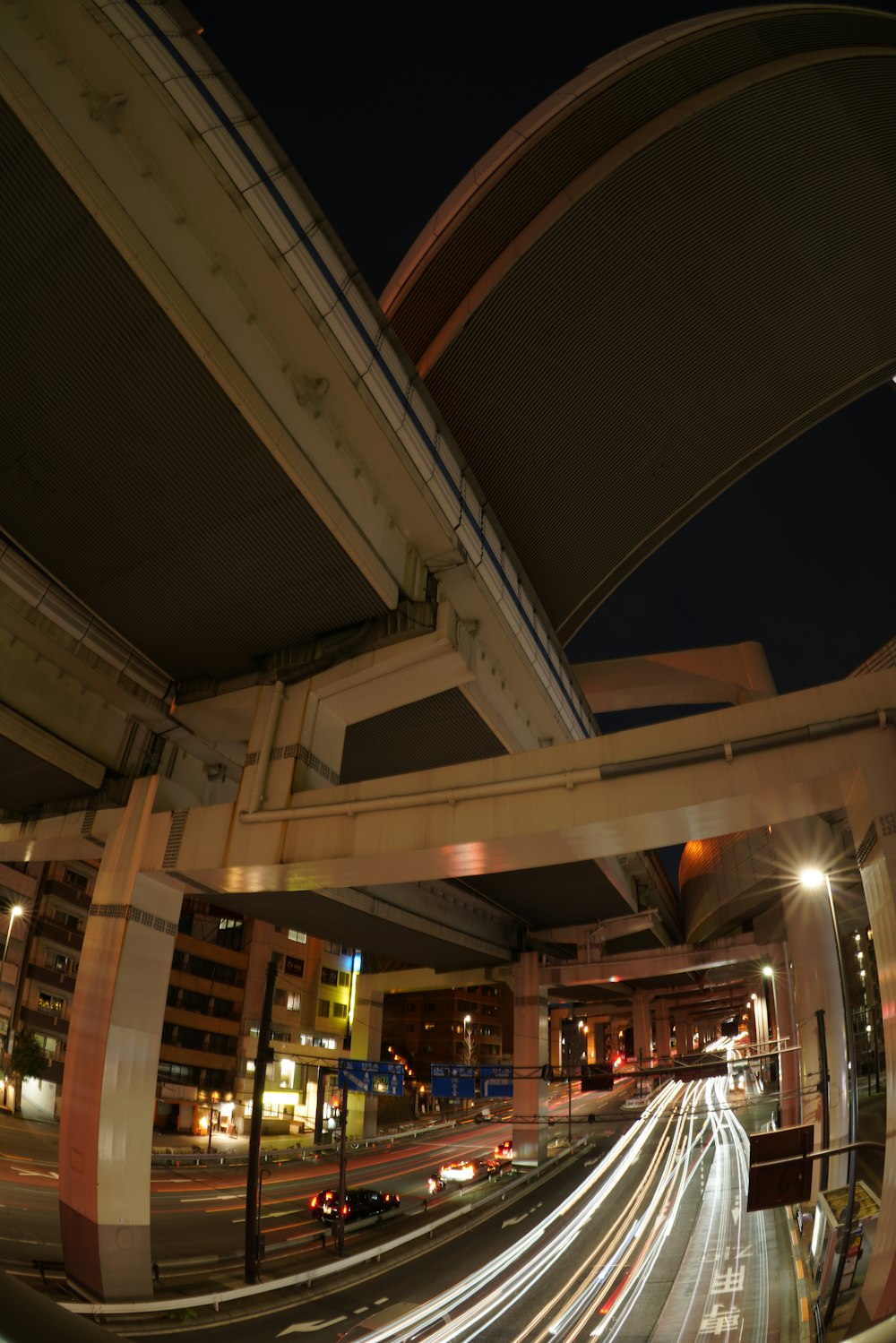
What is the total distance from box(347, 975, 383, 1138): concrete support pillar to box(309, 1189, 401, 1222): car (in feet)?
78.7

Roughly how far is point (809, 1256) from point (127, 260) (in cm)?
2348

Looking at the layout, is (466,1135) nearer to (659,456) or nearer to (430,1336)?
(430,1336)

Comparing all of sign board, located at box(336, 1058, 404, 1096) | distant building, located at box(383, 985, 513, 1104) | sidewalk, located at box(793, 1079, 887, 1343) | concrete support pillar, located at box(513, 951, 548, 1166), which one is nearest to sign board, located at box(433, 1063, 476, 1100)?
concrete support pillar, located at box(513, 951, 548, 1166)

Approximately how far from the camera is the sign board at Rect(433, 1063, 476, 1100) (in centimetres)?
3166

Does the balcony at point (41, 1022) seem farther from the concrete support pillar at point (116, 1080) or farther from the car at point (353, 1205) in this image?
the concrete support pillar at point (116, 1080)

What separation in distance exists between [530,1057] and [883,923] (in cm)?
3418

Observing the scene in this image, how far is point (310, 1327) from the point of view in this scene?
47.8ft

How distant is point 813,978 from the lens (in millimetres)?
24031

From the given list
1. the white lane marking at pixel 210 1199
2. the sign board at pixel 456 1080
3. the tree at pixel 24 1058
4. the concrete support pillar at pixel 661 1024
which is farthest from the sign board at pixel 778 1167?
the concrete support pillar at pixel 661 1024

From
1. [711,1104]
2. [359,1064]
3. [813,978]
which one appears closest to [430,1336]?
[359,1064]

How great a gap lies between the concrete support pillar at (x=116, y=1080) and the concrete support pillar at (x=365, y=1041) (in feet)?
118

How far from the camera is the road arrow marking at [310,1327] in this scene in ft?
46.6

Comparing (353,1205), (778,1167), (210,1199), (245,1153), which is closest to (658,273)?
(778,1167)

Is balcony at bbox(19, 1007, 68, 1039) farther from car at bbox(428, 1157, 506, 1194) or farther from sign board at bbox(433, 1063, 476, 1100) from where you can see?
sign board at bbox(433, 1063, 476, 1100)
